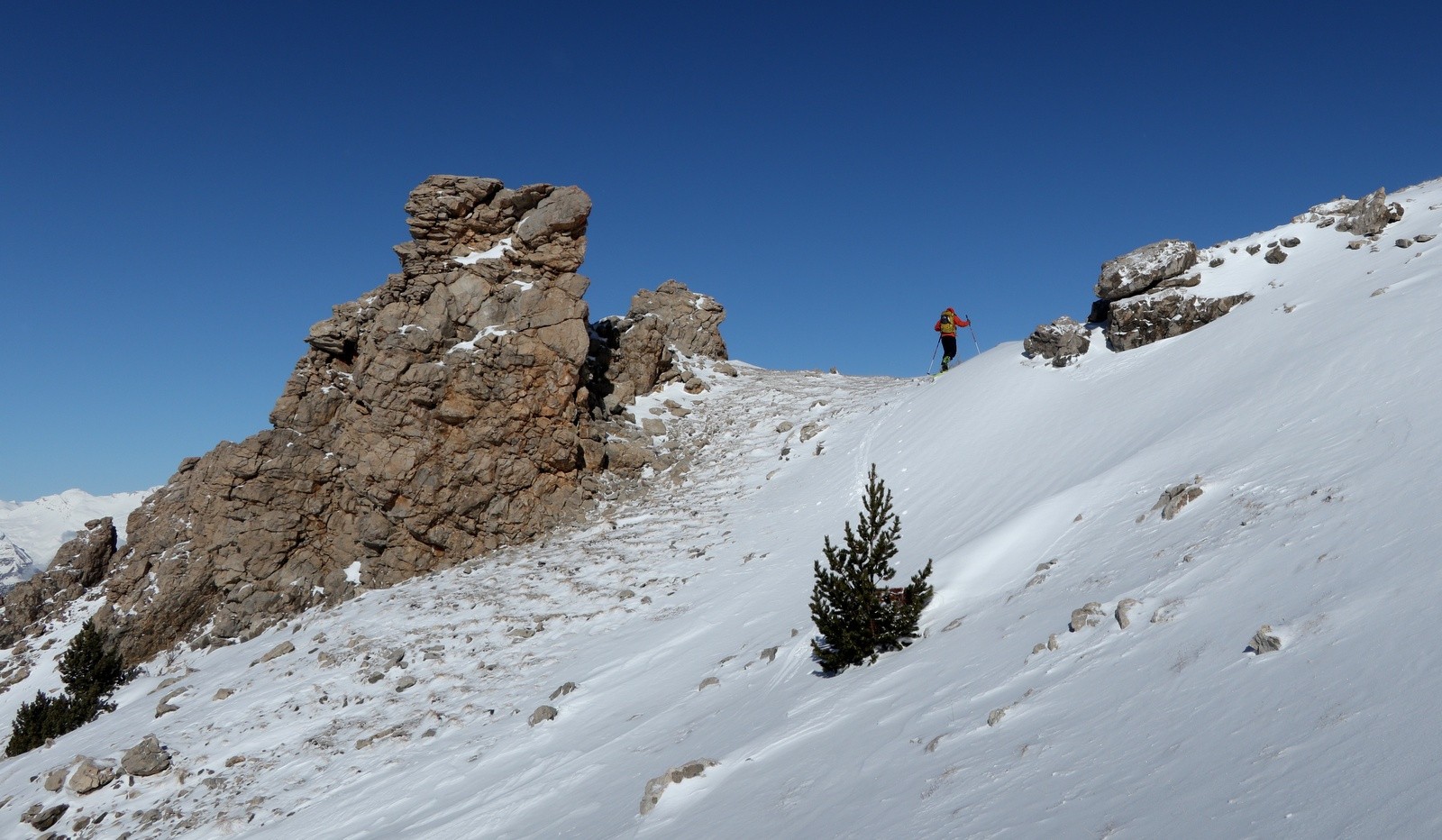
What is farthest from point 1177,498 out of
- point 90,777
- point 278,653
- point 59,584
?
point 59,584

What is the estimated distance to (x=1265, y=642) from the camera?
229 inches

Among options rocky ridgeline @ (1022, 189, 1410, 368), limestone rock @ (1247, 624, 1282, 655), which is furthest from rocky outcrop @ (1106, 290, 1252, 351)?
limestone rock @ (1247, 624, 1282, 655)

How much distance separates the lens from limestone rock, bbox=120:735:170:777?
575 inches

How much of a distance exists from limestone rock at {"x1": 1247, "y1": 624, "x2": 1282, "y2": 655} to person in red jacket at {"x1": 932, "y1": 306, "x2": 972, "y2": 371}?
73.4 feet

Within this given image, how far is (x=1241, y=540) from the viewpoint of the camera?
27.1 ft

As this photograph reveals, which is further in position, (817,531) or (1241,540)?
(817,531)

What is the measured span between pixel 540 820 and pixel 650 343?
26491 mm

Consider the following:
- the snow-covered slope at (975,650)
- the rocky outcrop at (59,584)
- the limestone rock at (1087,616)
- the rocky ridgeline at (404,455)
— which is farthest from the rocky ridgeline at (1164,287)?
the rocky outcrop at (59,584)

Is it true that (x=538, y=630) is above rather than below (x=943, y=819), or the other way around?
above

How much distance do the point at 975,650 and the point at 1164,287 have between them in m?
15.5

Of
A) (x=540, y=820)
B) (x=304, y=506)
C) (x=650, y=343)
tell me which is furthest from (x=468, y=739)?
(x=650, y=343)

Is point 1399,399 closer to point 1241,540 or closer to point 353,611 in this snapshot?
point 1241,540

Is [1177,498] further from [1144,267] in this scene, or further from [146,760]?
[146,760]

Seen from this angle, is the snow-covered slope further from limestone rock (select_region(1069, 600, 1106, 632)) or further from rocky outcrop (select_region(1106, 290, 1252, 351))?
rocky outcrop (select_region(1106, 290, 1252, 351))
